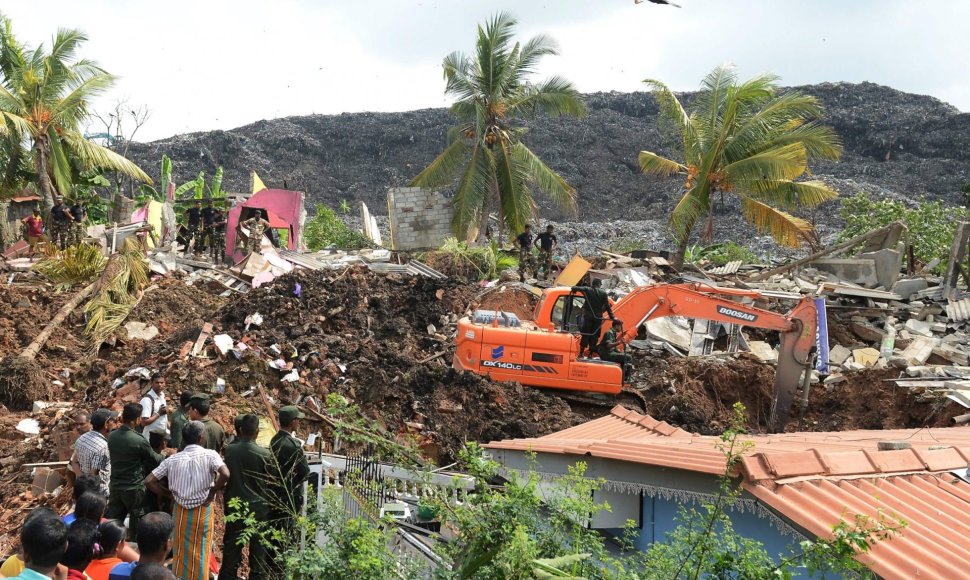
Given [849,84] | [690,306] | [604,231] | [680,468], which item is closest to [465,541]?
[680,468]

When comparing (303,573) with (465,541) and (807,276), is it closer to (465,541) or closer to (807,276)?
(465,541)

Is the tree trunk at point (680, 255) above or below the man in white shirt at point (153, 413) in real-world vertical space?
above

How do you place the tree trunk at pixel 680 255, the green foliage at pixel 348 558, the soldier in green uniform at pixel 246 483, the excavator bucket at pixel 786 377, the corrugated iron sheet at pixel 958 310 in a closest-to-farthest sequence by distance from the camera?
the green foliage at pixel 348 558, the soldier in green uniform at pixel 246 483, the excavator bucket at pixel 786 377, the corrugated iron sheet at pixel 958 310, the tree trunk at pixel 680 255

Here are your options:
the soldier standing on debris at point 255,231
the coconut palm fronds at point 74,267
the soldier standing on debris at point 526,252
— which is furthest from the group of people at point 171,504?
the soldier standing on debris at point 526,252

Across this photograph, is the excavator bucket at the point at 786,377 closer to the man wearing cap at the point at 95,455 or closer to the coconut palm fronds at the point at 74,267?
the man wearing cap at the point at 95,455

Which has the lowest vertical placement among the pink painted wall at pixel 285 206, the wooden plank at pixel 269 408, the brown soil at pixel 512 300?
the wooden plank at pixel 269 408

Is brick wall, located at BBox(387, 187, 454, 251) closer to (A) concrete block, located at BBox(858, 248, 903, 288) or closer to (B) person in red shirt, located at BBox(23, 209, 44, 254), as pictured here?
(B) person in red shirt, located at BBox(23, 209, 44, 254)

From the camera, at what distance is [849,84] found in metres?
58.6

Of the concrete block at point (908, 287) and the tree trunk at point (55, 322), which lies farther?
the concrete block at point (908, 287)

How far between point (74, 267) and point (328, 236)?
13.0 m

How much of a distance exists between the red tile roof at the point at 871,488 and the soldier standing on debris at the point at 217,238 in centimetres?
1670

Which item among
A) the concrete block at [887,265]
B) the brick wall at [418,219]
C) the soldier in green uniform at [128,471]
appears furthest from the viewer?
the brick wall at [418,219]

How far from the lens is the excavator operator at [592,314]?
12.0 meters

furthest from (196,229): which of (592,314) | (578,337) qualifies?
(592,314)
